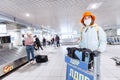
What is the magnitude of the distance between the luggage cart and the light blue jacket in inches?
9.3

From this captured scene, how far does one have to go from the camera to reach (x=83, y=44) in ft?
6.87

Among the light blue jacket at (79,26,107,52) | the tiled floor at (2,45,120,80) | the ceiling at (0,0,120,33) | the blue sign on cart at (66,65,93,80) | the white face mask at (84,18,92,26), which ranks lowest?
the tiled floor at (2,45,120,80)

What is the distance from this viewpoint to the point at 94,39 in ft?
6.23

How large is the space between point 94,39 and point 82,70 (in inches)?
22.1

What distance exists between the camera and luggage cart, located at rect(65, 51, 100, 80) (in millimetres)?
1491

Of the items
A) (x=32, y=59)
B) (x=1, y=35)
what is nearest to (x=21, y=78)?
(x=32, y=59)

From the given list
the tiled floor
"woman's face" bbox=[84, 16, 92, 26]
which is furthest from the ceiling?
"woman's face" bbox=[84, 16, 92, 26]

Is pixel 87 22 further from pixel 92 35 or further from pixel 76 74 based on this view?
pixel 76 74

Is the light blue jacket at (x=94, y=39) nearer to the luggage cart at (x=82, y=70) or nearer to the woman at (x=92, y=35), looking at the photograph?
the woman at (x=92, y=35)

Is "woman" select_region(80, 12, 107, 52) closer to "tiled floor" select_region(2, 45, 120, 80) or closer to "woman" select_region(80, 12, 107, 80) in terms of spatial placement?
"woman" select_region(80, 12, 107, 80)

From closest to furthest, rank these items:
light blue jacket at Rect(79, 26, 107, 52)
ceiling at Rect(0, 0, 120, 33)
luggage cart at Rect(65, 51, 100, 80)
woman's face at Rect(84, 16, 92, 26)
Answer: luggage cart at Rect(65, 51, 100, 80) → light blue jacket at Rect(79, 26, 107, 52) → woman's face at Rect(84, 16, 92, 26) → ceiling at Rect(0, 0, 120, 33)

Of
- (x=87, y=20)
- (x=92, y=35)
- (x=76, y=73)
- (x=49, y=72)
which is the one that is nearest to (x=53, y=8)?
(x=49, y=72)

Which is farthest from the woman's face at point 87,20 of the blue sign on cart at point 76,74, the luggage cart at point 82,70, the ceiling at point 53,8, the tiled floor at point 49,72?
the ceiling at point 53,8

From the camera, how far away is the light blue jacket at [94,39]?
183 cm
